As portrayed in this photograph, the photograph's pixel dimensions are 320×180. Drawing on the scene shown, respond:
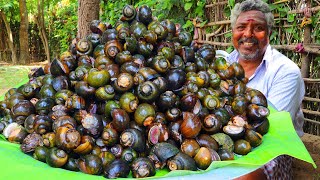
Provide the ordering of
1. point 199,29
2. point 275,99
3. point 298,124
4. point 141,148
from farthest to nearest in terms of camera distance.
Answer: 1. point 199,29
2. point 298,124
3. point 275,99
4. point 141,148

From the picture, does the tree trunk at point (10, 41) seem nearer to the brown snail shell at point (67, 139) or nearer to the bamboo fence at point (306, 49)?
the bamboo fence at point (306, 49)

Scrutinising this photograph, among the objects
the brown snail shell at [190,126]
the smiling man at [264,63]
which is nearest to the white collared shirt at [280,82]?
the smiling man at [264,63]

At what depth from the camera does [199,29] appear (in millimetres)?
5711

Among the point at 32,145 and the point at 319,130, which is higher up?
the point at 32,145

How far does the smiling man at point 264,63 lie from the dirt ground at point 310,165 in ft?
1.59

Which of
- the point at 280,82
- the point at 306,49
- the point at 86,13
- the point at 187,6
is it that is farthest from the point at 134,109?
the point at 187,6

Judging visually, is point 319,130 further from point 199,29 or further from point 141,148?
point 141,148

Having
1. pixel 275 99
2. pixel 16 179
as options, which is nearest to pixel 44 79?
pixel 16 179

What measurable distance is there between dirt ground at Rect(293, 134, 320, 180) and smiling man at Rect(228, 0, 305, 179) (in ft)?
1.59

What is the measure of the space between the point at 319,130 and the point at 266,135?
2.77m

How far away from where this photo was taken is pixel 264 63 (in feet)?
11.2

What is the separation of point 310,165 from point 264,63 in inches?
48.7

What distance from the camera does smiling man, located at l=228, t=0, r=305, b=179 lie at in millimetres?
3105

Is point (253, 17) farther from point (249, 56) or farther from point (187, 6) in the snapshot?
point (187, 6)
